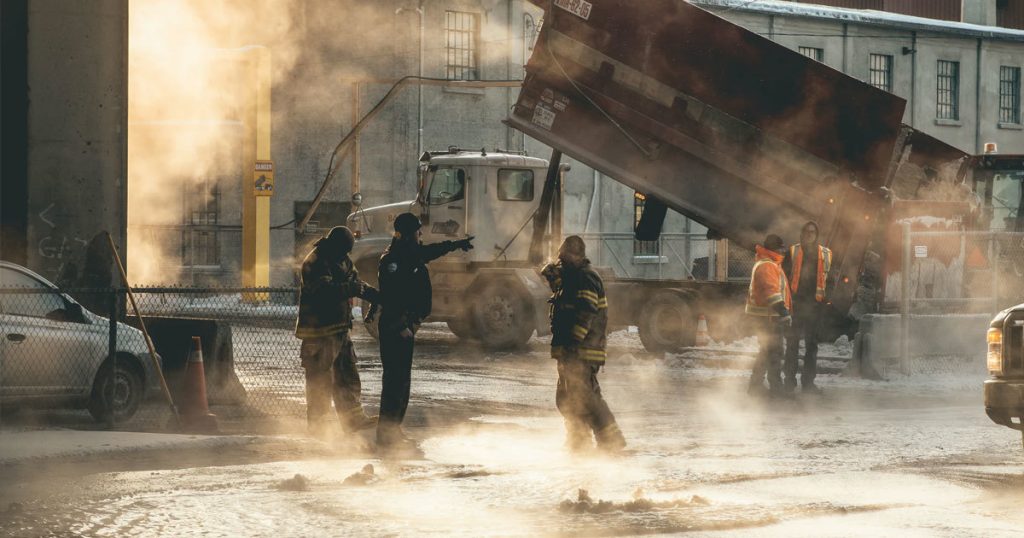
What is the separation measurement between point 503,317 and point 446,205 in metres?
1.87

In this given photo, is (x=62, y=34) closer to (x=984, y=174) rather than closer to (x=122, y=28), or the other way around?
(x=122, y=28)

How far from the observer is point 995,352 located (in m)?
8.94

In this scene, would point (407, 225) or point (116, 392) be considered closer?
point (407, 225)

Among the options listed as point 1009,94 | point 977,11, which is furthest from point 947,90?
point 977,11

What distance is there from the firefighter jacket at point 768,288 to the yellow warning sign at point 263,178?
18435 millimetres

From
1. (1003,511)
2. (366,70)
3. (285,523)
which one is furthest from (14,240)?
(366,70)

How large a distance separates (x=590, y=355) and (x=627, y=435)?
1325 mm

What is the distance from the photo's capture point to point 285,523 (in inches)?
280

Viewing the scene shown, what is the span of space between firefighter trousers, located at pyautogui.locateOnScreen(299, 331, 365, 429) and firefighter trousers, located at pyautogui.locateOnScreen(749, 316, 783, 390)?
15.9 ft

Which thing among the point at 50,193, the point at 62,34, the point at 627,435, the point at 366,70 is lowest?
the point at 627,435

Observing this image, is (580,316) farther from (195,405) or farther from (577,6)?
(577,6)

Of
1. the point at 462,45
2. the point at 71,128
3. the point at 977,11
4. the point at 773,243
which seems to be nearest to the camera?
the point at 71,128

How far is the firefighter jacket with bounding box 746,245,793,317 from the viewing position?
532 inches

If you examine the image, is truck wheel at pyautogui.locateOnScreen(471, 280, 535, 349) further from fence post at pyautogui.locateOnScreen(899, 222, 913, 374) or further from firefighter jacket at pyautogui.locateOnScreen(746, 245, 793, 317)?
firefighter jacket at pyautogui.locateOnScreen(746, 245, 793, 317)
